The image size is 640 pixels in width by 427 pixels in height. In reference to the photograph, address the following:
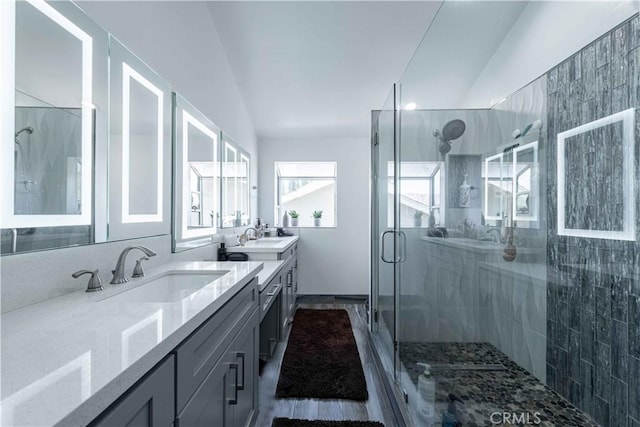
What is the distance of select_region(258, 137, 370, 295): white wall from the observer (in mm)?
3984

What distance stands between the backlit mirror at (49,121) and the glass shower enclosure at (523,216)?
1.83 metres

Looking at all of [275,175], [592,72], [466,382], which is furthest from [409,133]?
[275,175]

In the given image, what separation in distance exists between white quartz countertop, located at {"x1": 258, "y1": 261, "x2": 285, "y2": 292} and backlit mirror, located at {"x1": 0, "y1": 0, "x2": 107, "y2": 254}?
3.00ft

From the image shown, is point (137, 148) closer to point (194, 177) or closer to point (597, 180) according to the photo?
point (194, 177)

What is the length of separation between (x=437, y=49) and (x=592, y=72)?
0.87 m

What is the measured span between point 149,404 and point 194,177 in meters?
1.61

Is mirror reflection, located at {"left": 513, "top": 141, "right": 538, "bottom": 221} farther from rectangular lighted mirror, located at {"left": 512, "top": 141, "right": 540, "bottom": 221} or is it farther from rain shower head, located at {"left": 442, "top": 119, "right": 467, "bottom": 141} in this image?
rain shower head, located at {"left": 442, "top": 119, "right": 467, "bottom": 141}

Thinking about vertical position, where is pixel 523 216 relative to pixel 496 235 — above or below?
above

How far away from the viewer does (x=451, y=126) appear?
1642 mm

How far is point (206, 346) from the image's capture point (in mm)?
A: 875

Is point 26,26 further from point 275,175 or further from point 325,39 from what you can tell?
point 275,175

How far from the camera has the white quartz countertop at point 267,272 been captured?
5.58 ft

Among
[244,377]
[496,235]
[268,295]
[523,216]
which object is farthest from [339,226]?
[244,377]

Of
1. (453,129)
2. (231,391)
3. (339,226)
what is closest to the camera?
(231,391)
